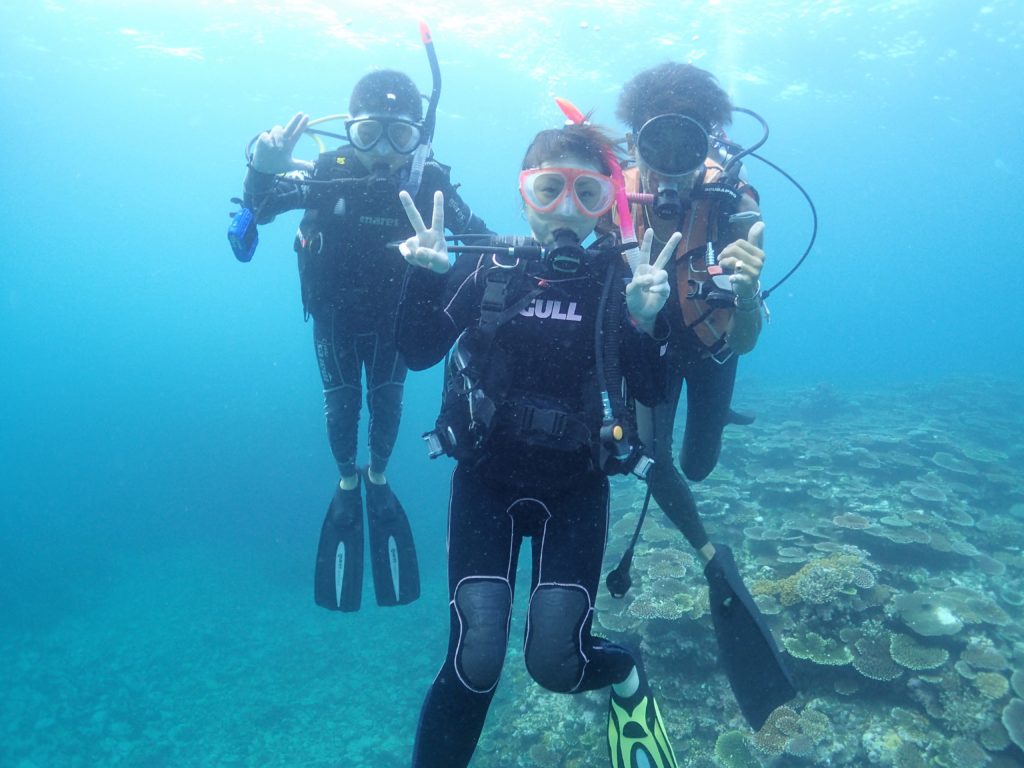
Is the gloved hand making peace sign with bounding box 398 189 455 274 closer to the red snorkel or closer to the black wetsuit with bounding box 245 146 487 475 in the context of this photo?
the red snorkel

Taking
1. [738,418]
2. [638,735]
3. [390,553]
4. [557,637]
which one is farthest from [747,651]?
[390,553]

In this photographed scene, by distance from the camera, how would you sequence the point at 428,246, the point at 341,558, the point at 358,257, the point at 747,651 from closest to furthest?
the point at 428,246, the point at 747,651, the point at 358,257, the point at 341,558

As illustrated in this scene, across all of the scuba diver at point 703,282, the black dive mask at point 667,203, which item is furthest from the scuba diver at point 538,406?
the black dive mask at point 667,203

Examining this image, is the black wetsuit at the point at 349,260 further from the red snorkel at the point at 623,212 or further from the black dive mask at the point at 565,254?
the black dive mask at the point at 565,254

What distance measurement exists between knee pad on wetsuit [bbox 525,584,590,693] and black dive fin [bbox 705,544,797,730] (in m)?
2.10

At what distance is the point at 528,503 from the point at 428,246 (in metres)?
1.49

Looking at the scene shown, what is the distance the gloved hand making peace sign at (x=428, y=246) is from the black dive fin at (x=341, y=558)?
Result: 3.32 m

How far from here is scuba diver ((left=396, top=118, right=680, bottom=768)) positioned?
2.93 m

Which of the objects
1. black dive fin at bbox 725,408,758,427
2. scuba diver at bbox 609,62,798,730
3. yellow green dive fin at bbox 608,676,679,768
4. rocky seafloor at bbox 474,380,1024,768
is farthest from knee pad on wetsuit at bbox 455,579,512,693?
rocky seafloor at bbox 474,380,1024,768

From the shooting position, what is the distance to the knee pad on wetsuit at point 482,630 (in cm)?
288

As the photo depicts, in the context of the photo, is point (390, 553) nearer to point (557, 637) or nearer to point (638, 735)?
point (638, 735)

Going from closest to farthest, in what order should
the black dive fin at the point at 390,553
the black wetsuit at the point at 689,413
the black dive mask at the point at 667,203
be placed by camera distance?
1. the black dive mask at the point at 667,203
2. the black wetsuit at the point at 689,413
3. the black dive fin at the point at 390,553

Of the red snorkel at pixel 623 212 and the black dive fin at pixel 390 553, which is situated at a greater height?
the red snorkel at pixel 623 212

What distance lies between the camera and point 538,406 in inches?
120
